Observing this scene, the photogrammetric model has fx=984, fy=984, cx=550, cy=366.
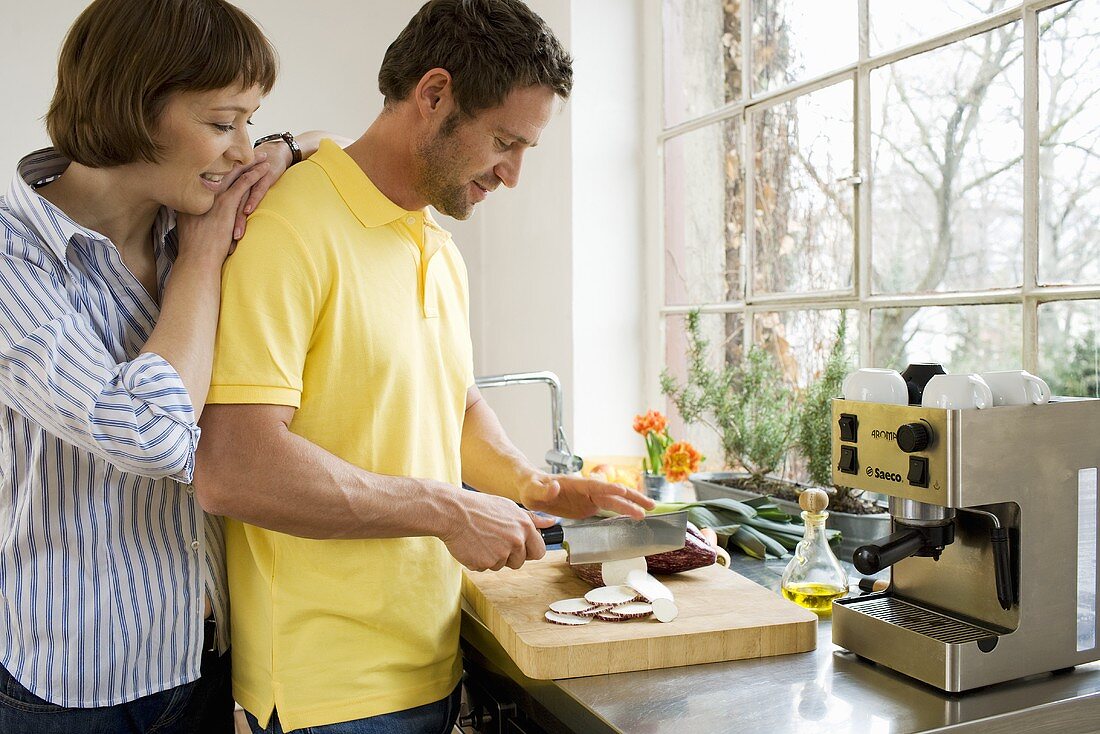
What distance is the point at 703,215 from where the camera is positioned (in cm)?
291

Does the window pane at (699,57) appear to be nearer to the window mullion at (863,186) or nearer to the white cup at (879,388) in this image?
the window mullion at (863,186)

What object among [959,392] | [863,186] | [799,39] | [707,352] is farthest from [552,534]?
[799,39]

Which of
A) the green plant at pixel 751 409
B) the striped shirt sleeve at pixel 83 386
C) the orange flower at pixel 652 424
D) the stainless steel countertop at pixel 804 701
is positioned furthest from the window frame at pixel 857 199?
the striped shirt sleeve at pixel 83 386

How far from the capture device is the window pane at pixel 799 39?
233 cm

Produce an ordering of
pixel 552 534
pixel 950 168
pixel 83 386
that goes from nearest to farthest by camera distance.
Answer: pixel 83 386, pixel 552 534, pixel 950 168

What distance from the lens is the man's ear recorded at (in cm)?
133

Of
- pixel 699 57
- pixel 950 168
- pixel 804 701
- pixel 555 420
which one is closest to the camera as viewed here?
pixel 804 701

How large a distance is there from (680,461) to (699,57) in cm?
125

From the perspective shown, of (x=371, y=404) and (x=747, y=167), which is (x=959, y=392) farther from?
(x=747, y=167)

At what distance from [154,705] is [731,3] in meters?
2.31

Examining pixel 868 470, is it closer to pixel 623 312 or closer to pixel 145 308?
pixel 145 308

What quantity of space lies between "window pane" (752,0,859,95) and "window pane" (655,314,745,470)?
2.14 feet

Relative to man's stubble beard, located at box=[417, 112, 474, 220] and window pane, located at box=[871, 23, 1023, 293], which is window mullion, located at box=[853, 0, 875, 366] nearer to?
window pane, located at box=[871, 23, 1023, 293]

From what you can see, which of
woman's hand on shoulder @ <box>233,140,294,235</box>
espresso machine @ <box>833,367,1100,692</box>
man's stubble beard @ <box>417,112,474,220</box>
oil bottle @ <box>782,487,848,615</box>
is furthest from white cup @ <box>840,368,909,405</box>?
woman's hand on shoulder @ <box>233,140,294,235</box>
